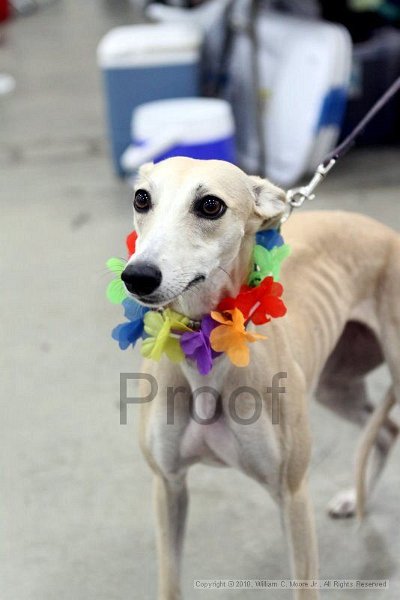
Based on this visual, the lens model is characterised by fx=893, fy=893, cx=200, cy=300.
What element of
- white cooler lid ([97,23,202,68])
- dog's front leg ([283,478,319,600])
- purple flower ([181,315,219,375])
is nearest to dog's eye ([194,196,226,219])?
purple flower ([181,315,219,375])

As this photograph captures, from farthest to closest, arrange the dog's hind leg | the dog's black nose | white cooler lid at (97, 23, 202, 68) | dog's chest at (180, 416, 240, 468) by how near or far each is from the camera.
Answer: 1. white cooler lid at (97, 23, 202, 68)
2. the dog's hind leg
3. dog's chest at (180, 416, 240, 468)
4. the dog's black nose

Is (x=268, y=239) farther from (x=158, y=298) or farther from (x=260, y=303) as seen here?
(x=158, y=298)

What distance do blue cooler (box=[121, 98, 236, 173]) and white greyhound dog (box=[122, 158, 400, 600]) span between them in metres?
1.73

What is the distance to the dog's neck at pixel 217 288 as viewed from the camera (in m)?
1.51

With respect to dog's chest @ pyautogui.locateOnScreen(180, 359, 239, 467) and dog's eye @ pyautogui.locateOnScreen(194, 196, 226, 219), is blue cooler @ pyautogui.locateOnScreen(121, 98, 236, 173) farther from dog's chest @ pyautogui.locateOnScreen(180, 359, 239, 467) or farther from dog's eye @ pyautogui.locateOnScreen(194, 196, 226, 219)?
dog's eye @ pyautogui.locateOnScreen(194, 196, 226, 219)

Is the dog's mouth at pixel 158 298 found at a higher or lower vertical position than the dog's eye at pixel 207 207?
lower

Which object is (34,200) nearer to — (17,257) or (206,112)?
(17,257)

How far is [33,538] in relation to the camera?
219 centimetres

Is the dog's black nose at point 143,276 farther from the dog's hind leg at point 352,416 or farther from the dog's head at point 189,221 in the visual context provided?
the dog's hind leg at point 352,416

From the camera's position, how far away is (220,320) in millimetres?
1509

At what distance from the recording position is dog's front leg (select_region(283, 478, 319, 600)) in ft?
5.47

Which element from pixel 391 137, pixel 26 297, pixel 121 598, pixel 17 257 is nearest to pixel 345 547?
pixel 121 598

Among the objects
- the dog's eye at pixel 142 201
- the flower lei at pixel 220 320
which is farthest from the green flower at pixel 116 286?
the dog's eye at pixel 142 201

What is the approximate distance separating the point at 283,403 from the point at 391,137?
10.6ft
